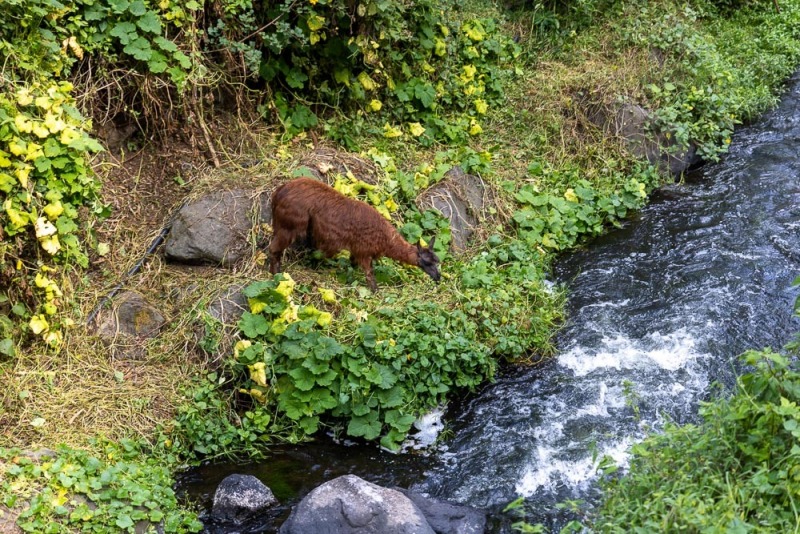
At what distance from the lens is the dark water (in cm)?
625

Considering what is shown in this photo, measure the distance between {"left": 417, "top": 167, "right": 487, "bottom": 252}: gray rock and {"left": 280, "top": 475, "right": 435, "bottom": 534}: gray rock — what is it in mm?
3387

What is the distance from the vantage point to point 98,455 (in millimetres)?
6066

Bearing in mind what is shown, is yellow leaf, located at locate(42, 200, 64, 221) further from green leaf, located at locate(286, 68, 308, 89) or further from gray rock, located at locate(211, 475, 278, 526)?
green leaf, located at locate(286, 68, 308, 89)

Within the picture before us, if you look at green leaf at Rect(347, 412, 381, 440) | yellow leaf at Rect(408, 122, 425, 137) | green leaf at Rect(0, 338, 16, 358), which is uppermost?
yellow leaf at Rect(408, 122, 425, 137)

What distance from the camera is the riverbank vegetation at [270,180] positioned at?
6.49 m

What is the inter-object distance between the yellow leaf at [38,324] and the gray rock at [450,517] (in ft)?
10.2

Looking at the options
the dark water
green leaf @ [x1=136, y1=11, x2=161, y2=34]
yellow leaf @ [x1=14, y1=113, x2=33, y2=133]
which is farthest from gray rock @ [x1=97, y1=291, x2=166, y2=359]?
green leaf @ [x1=136, y1=11, x2=161, y2=34]

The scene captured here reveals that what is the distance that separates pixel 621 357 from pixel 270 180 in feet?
11.9

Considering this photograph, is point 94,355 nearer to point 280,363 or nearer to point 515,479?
point 280,363

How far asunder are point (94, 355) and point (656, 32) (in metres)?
8.31

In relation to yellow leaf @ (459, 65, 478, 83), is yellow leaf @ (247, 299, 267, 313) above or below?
below

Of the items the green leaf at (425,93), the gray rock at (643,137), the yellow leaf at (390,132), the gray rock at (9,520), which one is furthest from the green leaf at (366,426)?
the gray rock at (643,137)

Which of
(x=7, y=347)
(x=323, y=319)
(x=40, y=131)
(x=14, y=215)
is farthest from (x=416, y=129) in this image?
(x=7, y=347)

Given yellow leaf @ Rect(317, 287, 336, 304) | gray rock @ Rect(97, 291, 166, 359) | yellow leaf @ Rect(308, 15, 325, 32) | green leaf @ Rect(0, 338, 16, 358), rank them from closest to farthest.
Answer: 1. green leaf @ Rect(0, 338, 16, 358)
2. gray rock @ Rect(97, 291, 166, 359)
3. yellow leaf @ Rect(317, 287, 336, 304)
4. yellow leaf @ Rect(308, 15, 325, 32)
